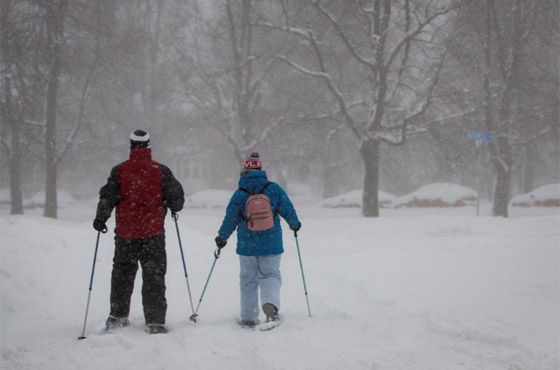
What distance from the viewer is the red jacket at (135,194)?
513 cm

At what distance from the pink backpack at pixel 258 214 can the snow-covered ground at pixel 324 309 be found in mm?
1056

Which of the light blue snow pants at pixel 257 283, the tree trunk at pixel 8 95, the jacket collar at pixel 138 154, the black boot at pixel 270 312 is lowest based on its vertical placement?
the black boot at pixel 270 312

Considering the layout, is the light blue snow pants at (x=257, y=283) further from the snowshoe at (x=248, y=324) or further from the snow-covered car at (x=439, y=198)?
the snow-covered car at (x=439, y=198)

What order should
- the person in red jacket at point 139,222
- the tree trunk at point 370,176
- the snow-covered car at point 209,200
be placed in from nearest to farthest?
the person in red jacket at point 139,222, the tree trunk at point 370,176, the snow-covered car at point 209,200

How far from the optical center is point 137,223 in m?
5.15

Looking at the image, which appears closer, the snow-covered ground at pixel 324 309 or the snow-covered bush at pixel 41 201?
the snow-covered ground at pixel 324 309

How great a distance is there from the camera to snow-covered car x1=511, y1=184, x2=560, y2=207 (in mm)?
28047

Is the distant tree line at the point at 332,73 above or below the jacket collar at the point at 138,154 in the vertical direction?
above

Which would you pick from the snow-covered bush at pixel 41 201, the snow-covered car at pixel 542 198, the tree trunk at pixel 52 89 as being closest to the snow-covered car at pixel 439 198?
the snow-covered car at pixel 542 198

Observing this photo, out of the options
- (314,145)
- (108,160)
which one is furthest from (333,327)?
(108,160)

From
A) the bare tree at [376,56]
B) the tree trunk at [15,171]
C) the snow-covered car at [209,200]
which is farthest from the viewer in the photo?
the snow-covered car at [209,200]

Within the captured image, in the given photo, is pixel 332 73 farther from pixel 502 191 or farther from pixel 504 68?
pixel 502 191

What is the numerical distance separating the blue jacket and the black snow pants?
733 millimetres

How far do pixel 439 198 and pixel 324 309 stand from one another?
2699 centimetres
